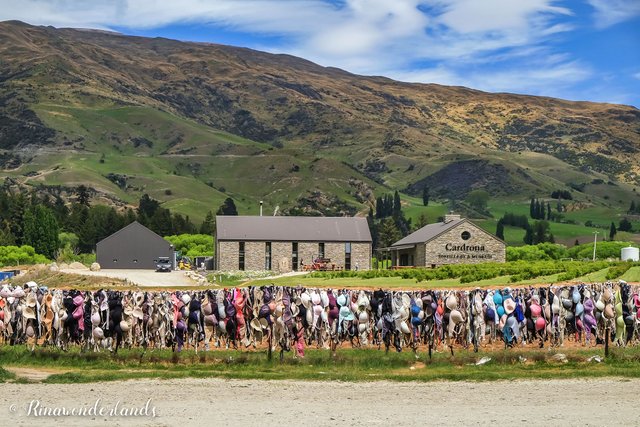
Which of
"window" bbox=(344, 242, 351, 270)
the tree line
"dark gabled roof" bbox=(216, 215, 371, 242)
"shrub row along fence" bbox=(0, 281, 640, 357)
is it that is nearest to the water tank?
"dark gabled roof" bbox=(216, 215, 371, 242)

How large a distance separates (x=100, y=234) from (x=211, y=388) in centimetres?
14434

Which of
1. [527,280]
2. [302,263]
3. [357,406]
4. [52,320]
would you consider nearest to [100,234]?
[302,263]

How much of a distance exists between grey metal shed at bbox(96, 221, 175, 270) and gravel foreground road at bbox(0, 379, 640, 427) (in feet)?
294

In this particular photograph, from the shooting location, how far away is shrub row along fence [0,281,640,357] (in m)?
28.3

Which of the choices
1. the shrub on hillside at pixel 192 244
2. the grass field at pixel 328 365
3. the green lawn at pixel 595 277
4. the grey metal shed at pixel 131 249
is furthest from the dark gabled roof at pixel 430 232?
the grass field at pixel 328 365

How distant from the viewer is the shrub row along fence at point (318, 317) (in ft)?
92.9

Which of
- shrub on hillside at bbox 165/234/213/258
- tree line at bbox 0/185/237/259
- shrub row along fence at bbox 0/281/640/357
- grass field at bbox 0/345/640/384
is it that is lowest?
grass field at bbox 0/345/640/384

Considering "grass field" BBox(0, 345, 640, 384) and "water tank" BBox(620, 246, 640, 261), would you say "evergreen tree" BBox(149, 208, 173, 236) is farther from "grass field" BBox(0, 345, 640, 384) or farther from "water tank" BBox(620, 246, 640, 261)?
"grass field" BBox(0, 345, 640, 384)

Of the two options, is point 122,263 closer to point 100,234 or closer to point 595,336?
point 100,234

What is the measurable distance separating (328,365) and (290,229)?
74.0 metres

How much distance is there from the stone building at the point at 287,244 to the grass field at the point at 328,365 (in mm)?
66860

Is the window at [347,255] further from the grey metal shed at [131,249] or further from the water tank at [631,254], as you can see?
the water tank at [631,254]

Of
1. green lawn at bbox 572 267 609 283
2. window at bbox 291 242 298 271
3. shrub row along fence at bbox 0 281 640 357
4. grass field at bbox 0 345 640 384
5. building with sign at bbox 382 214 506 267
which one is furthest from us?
window at bbox 291 242 298 271

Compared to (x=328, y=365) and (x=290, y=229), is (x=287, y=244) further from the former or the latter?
(x=328, y=365)
